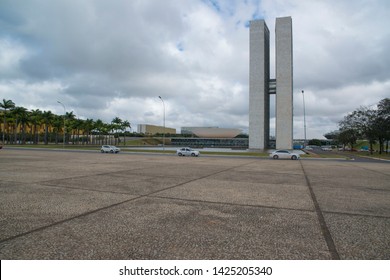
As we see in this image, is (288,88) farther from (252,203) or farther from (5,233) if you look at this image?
(5,233)

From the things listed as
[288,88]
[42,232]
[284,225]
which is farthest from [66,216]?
[288,88]

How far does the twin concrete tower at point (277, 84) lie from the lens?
64688 millimetres

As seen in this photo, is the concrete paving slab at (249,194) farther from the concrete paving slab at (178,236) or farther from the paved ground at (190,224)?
the concrete paving slab at (178,236)

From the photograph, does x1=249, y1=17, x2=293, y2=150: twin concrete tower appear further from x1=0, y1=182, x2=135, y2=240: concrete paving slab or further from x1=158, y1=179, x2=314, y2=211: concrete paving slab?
x1=0, y1=182, x2=135, y2=240: concrete paving slab

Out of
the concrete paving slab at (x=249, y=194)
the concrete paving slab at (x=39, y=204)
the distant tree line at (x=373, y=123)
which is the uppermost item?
the distant tree line at (x=373, y=123)

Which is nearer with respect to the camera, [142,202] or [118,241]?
[118,241]

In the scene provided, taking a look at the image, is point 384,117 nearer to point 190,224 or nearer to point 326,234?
point 326,234

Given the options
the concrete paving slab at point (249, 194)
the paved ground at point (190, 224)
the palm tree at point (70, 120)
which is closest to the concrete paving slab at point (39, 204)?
the paved ground at point (190, 224)

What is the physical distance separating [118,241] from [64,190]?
5.56 metres

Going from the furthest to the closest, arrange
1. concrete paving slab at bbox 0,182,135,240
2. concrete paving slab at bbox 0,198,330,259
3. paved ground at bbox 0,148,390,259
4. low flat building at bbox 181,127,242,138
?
low flat building at bbox 181,127,242,138
concrete paving slab at bbox 0,182,135,240
paved ground at bbox 0,148,390,259
concrete paving slab at bbox 0,198,330,259

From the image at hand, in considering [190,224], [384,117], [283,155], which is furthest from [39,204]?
[384,117]

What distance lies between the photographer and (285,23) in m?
64.6

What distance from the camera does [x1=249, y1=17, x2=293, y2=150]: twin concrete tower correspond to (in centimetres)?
6469

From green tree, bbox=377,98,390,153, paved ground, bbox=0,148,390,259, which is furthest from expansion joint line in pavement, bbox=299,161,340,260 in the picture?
green tree, bbox=377,98,390,153
